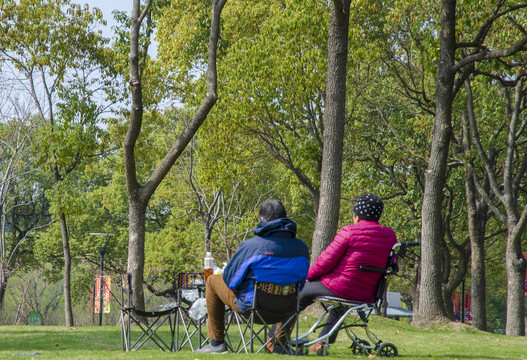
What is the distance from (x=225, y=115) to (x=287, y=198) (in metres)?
17.5

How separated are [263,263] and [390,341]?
178 inches

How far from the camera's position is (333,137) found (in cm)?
1209

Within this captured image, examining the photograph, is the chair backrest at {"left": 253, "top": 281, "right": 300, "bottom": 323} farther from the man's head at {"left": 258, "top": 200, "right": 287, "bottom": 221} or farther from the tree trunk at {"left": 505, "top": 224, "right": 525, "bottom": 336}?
the tree trunk at {"left": 505, "top": 224, "right": 525, "bottom": 336}

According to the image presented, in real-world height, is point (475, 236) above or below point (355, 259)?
below

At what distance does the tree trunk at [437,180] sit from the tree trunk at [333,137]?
6.98ft

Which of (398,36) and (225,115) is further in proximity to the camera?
(398,36)

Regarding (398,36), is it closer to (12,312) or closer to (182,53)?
(182,53)

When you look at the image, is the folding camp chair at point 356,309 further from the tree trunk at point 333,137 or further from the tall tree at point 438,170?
the tall tree at point 438,170

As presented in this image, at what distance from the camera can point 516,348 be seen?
29.5 ft

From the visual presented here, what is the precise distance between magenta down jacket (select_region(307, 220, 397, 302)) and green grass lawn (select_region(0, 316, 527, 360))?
736mm

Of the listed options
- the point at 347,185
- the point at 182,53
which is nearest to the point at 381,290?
the point at 182,53

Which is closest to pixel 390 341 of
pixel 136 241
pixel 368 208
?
pixel 368 208

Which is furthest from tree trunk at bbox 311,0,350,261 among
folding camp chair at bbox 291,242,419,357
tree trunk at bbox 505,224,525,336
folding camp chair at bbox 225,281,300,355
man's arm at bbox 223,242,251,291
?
tree trunk at bbox 505,224,525,336

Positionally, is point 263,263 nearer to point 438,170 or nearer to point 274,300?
point 274,300
